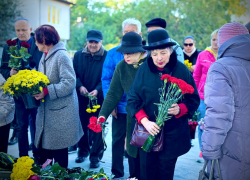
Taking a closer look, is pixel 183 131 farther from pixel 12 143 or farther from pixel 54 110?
pixel 12 143

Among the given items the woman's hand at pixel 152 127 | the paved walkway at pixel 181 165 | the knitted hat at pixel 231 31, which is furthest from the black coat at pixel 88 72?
the knitted hat at pixel 231 31

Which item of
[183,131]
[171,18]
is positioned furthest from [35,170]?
[171,18]

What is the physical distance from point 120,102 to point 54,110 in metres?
0.90

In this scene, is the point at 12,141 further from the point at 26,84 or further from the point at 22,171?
the point at 22,171

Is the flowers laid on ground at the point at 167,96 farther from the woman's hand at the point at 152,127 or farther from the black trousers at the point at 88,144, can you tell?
the black trousers at the point at 88,144

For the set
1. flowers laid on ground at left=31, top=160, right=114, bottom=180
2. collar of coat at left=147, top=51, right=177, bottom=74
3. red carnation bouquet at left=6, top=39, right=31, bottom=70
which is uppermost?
red carnation bouquet at left=6, top=39, right=31, bottom=70

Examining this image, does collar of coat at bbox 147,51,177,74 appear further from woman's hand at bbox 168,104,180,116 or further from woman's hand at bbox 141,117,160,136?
woman's hand at bbox 141,117,160,136

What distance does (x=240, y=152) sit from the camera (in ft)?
7.19

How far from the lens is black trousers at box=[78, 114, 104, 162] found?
4.71 m

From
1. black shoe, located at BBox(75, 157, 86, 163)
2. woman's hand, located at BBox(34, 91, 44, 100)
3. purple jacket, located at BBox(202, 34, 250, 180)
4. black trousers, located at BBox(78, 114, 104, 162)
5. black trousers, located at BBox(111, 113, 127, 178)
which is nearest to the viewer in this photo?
purple jacket, located at BBox(202, 34, 250, 180)

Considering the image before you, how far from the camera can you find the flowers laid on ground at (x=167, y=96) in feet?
7.86

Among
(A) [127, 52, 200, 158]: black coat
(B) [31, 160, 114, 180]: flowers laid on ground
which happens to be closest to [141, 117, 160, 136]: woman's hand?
(A) [127, 52, 200, 158]: black coat

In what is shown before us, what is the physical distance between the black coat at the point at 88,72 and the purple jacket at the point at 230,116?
2949mm

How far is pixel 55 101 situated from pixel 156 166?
162 centimetres
